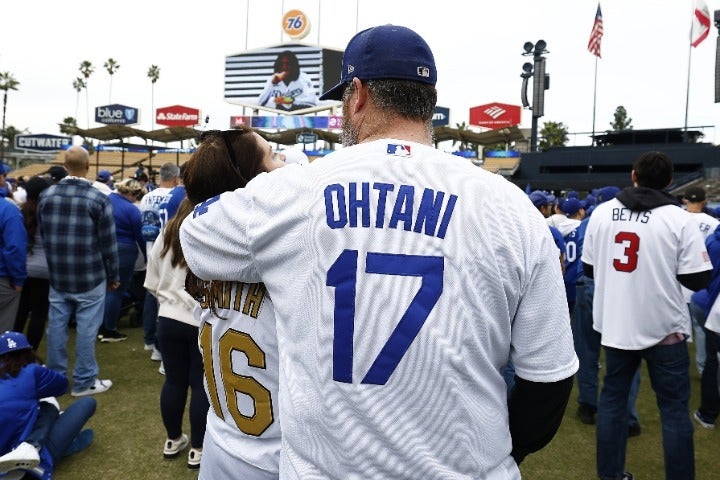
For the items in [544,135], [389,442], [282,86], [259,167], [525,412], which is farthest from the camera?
[544,135]

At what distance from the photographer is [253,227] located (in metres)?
1.19

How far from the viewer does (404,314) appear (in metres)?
1.08

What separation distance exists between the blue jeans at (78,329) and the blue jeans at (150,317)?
3.03 ft

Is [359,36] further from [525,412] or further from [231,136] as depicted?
[525,412]

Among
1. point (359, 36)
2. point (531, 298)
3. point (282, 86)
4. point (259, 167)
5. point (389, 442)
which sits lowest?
point (389, 442)

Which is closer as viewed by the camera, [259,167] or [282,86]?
[259,167]

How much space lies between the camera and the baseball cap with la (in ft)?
10.2

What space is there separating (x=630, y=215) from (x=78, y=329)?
4455 mm

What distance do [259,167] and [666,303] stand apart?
8.06 ft

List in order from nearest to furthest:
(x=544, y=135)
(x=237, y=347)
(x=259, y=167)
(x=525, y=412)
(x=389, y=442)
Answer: (x=389, y=442), (x=525, y=412), (x=237, y=347), (x=259, y=167), (x=544, y=135)

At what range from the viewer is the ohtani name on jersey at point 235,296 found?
1.50m

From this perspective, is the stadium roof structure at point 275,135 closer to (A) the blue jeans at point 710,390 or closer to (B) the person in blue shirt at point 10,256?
(B) the person in blue shirt at point 10,256

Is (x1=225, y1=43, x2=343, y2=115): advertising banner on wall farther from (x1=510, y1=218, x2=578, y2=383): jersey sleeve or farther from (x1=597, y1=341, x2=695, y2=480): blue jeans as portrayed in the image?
(x1=510, y1=218, x2=578, y2=383): jersey sleeve

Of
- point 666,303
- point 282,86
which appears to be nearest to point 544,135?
point 282,86
